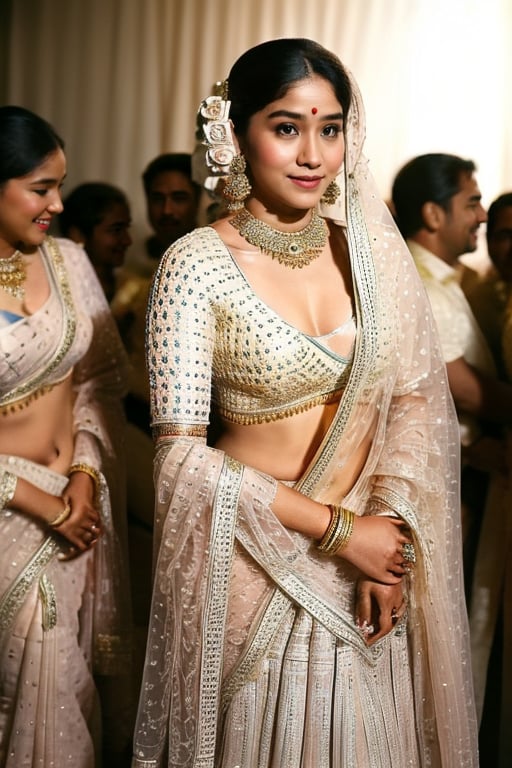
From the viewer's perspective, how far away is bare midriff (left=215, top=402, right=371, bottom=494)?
5.86 ft

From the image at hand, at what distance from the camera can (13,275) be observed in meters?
2.16

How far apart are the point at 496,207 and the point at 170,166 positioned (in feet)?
3.28

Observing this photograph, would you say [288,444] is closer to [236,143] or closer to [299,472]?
[299,472]

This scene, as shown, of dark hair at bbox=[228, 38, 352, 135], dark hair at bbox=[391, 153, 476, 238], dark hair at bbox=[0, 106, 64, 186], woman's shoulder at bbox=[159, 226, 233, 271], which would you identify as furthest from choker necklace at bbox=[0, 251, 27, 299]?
dark hair at bbox=[391, 153, 476, 238]

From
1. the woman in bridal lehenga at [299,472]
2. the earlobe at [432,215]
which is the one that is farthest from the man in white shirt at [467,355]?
the woman in bridal lehenga at [299,472]

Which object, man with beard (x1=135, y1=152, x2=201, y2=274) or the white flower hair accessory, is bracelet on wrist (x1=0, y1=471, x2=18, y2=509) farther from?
man with beard (x1=135, y1=152, x2=201, y2=274)

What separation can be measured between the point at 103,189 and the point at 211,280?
1655 mm

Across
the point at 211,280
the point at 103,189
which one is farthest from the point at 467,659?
the point at 103,189

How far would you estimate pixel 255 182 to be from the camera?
1756 millimetres

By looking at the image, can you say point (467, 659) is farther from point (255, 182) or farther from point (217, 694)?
point (255, 182)

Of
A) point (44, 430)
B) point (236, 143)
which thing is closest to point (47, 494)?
point (44, 430)

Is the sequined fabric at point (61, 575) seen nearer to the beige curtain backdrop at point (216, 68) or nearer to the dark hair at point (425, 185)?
the dark hair at point (425, 185)

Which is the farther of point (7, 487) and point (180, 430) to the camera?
point (7, 487)

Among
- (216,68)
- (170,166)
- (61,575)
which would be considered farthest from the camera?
(216,68)
